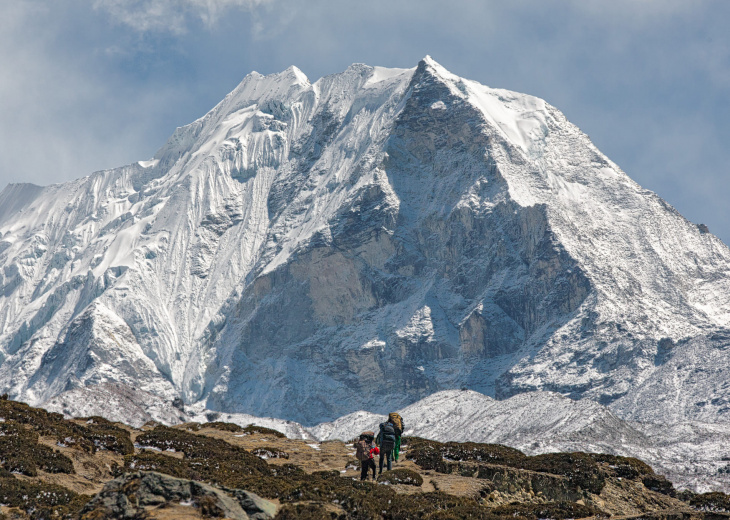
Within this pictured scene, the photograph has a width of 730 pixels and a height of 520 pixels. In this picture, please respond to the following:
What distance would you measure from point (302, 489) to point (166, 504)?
31.6 feet

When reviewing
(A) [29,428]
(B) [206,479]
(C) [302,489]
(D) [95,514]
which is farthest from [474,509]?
(A) [29,428]

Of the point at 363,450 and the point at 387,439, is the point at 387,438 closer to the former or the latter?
the point at 387,439

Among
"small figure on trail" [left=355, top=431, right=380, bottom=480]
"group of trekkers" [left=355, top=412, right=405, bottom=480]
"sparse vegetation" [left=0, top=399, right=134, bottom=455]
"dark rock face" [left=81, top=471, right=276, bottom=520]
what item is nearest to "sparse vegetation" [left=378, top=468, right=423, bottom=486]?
"group of trekkers" [left=355, top=412, right=405, bottom=480]

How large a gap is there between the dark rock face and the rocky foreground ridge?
4 cm

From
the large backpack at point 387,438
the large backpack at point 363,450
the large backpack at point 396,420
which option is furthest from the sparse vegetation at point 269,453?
the large backpack at point 363,450

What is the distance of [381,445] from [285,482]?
6.70 meters

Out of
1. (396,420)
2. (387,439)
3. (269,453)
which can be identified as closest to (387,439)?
(387,439)

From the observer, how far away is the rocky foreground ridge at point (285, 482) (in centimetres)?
3406

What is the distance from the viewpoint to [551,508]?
46312mm

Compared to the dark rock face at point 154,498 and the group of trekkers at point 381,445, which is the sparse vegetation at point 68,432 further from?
the dark rock face at point 154,498

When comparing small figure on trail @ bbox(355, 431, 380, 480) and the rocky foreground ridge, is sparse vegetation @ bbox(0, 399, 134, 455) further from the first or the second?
small figure on trail @ bbox(355, 431, 380, 480)

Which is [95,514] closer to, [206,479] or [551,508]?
[206,479]

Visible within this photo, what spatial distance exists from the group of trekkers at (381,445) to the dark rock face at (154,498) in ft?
49.4

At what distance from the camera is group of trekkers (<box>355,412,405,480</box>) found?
49.5 metres
